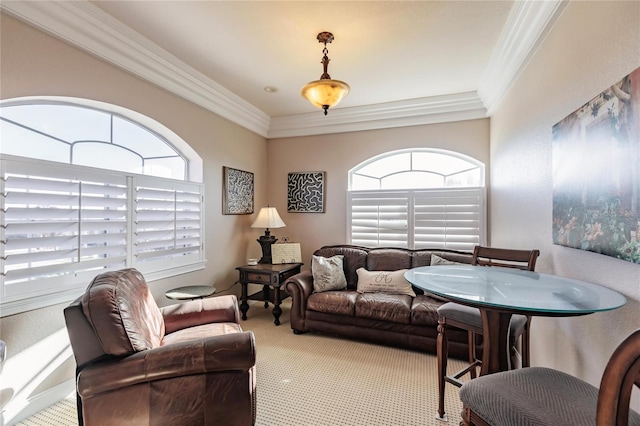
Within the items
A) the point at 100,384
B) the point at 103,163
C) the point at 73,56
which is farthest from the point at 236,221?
the point at 100,384

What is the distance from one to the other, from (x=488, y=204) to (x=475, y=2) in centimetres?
230

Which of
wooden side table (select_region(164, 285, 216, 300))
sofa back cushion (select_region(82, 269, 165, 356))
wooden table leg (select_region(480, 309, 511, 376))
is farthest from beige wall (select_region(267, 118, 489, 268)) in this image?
sofa back cushion (select_region(82, 269, 165, 356))

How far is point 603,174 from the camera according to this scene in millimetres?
1310

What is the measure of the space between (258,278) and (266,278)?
4.5 inches

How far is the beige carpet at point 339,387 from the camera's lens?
74.1 inches

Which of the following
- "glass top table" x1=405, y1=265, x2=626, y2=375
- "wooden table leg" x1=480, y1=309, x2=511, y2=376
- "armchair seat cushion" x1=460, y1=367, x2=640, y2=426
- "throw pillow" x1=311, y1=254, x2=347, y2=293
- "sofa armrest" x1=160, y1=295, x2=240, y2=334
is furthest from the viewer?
"throw pillow" x1=311, y1=254, x2=347, y2=293

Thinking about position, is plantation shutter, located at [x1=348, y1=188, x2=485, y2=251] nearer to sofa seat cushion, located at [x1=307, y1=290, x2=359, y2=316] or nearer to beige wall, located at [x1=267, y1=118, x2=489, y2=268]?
beige wall, located at [x1=267, y1=118, x2=489, y2=268]

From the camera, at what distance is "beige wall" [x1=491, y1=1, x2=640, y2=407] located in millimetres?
1251

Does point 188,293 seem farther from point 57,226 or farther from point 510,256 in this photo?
point 510,256

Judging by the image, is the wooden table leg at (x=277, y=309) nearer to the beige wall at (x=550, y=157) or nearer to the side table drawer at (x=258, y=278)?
the side table drawer at (x=258, y=278)

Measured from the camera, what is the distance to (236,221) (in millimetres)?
3982

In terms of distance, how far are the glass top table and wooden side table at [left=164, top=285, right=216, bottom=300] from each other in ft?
6.43

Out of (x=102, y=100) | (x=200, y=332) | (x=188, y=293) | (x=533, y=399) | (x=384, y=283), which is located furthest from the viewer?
(x=384, y=283)

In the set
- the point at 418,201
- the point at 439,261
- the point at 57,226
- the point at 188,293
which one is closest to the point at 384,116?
the point at 418,201
